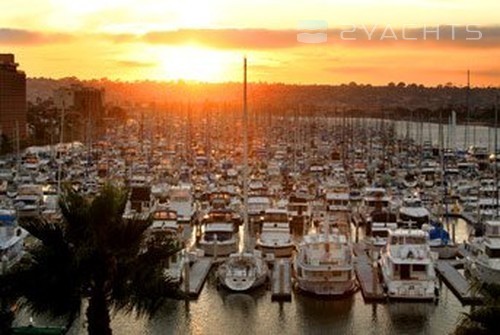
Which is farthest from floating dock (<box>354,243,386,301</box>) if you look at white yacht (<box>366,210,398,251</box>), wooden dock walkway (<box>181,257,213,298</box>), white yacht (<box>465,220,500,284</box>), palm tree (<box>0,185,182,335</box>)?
palm tree (<box>0,185,182,335</box>)

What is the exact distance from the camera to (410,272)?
79.1 feet

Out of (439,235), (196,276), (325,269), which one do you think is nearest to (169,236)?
(325,269)

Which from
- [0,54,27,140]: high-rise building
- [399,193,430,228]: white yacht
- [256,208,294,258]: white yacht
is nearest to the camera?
[256,208,294,258]: white yacht

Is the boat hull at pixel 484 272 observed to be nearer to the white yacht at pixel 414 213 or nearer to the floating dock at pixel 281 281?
the floating dock at pixel 281 281

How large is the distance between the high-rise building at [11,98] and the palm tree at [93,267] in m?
86.9

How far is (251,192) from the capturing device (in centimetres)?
4281

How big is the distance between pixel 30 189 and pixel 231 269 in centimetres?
1955

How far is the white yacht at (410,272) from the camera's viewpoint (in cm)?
2372

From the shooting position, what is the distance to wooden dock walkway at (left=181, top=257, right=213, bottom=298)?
2420 cm

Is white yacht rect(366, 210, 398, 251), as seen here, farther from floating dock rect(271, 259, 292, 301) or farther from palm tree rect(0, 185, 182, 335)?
palm tree rect(0, 185, 182, 335)

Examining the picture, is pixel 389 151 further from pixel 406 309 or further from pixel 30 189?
pixel 406 309

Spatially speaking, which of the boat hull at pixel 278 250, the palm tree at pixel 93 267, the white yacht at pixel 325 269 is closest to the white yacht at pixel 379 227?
the boat hull at pixel 278 250

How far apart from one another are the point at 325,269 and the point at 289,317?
227 centimetres

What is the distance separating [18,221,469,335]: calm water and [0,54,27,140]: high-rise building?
3024 inches
